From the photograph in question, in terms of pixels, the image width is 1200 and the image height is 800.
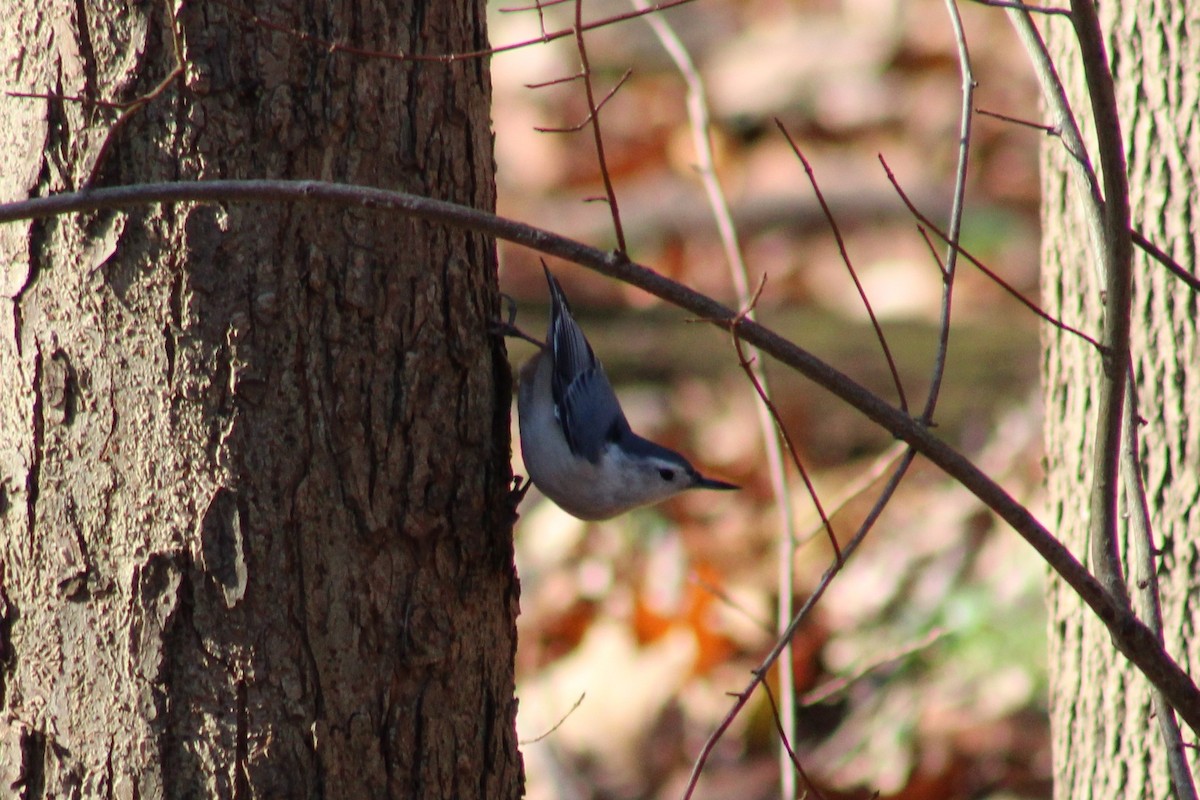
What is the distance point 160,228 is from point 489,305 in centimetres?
67

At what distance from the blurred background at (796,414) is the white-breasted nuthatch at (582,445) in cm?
32

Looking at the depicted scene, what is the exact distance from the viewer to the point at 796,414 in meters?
7.12

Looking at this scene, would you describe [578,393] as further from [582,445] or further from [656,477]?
[656,477]

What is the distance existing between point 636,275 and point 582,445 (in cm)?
194

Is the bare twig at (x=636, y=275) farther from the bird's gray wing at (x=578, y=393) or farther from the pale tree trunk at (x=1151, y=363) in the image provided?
the bird's gray wing at (x=578, y=393)

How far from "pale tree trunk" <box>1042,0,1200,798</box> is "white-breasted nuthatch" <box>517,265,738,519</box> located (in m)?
1.06

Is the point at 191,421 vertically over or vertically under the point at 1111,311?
over

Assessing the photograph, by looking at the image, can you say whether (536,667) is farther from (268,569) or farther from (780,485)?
(268,569)

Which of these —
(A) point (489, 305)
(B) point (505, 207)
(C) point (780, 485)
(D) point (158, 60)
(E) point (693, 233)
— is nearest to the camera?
(D) point (158, 60)

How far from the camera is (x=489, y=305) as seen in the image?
99.4 inches

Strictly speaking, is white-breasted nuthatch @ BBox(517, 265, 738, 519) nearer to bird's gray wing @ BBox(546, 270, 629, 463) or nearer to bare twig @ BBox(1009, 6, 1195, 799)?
bird's gray wing @ BBox(546, 270, 629, 463)

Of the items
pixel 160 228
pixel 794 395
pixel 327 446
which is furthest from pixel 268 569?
pixel 794 395

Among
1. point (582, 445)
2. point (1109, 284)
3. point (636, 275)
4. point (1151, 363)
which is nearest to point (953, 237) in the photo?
point (1109, 284)

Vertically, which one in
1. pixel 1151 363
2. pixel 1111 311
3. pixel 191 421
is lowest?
pixel 1111 311
